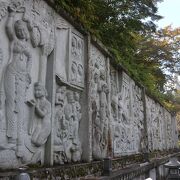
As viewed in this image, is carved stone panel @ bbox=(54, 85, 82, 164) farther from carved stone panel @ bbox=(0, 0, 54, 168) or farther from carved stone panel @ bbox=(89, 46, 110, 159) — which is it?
carved stone panel @ bbox=(89, 46, 110, 159)

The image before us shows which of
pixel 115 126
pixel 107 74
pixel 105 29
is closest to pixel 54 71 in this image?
pixel 107 74

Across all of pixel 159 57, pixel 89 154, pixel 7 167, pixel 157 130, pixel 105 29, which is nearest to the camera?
pixel 7 167

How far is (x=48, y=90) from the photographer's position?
4.49 metres

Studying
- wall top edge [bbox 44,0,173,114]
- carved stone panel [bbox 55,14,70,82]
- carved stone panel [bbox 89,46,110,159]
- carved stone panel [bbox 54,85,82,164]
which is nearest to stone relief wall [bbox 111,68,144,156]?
wall top edge [bbox 44,0,173,114]

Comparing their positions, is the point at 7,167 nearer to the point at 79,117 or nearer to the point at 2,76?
the point at 2,76

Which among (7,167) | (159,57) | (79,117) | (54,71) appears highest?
(159,57)

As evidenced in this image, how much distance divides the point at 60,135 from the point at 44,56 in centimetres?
129

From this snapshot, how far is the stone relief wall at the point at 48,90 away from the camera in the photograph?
3654 millimetres

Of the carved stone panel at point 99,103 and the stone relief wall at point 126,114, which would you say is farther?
the stone relief wall at point 126,114

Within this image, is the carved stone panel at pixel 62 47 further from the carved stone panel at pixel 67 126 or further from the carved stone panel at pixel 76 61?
the carved stone panel at pixel 67 126

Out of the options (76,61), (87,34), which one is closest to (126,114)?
(87,34)

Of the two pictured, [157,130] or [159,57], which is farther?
[159,57]

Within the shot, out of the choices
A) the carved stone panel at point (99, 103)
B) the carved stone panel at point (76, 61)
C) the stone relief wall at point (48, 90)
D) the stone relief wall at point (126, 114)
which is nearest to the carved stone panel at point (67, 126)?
the stone relief wall at point (48, 90)

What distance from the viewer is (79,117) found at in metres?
5.50
